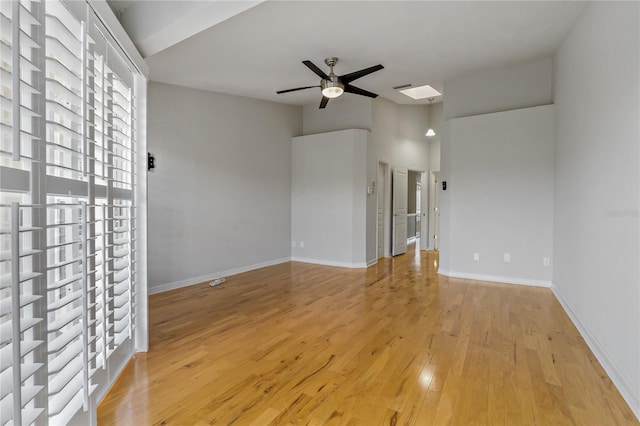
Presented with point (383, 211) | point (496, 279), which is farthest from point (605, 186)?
point (383, 211)

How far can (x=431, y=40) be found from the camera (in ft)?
12.6

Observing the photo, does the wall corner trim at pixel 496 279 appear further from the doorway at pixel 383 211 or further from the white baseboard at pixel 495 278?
the doorway at pixel 383 211

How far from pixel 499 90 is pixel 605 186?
9.99 feet

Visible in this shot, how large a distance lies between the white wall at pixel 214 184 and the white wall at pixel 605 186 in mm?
4502

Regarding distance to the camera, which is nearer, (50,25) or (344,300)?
(50,25)

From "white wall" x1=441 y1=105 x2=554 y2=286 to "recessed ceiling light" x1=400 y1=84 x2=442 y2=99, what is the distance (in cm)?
153

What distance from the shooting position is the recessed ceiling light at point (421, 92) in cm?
634

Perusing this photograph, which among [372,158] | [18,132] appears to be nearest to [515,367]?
[18,132]

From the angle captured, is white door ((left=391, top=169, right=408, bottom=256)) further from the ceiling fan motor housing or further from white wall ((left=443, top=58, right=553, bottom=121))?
the ceiling fan motor housing

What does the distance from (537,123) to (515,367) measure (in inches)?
142

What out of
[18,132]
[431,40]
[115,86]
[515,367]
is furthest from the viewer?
[431,40]

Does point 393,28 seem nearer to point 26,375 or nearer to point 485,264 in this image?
point 485,264

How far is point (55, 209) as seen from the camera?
5.09 ft

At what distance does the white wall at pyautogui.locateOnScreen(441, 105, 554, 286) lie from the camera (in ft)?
14.9
